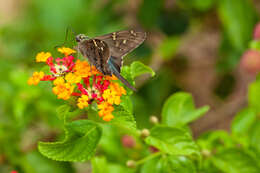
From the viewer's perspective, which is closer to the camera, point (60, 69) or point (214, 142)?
point (60, 69)

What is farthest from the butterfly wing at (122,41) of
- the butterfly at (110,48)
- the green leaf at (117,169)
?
the green leaf at (117,169)

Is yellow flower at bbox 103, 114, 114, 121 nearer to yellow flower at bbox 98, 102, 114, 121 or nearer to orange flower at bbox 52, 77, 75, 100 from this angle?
yellow flower at bbox 98, 102, 114, 121

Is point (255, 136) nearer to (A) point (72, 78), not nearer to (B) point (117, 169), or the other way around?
(B) point (117, 169)

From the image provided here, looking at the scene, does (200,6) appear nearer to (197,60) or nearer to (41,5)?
(197,60)

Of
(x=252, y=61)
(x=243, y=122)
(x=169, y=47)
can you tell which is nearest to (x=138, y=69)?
(x=243, y=122)

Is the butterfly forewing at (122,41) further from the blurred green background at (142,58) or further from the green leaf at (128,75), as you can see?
the blurred green background at (142,58)

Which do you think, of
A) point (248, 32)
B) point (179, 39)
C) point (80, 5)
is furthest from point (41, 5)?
point (248, 32)
